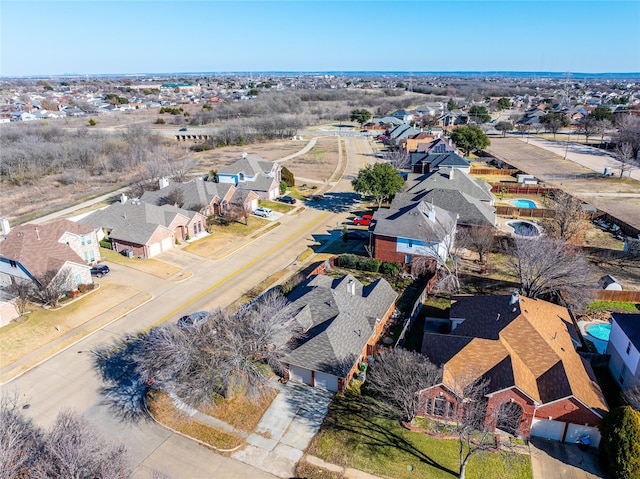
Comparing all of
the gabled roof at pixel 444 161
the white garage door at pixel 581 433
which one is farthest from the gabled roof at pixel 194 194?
the white garage door at pixel 581 433

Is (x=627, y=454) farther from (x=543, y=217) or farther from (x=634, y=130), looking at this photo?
(x=634, y=130)

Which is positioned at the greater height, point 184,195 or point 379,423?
point 184,195

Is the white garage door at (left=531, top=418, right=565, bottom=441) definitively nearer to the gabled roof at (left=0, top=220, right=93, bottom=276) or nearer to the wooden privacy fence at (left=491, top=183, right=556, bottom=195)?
the gabled roof at (left=0, top=220, right=93, bottom=276)

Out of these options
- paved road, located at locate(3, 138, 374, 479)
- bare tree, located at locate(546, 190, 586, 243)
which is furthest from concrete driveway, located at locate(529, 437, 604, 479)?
bare tree, located at locate(546, 190, 586, 243)

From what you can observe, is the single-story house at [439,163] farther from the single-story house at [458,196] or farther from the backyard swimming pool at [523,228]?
the backyard swimming pool at [523,228]

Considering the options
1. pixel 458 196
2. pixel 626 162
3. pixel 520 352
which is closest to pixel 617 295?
pixel 520 352

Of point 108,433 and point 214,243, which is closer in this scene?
point 108,433

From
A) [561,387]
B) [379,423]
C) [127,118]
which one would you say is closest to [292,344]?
[379,423]

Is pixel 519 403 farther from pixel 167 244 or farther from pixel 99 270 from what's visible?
pixel 167 244
